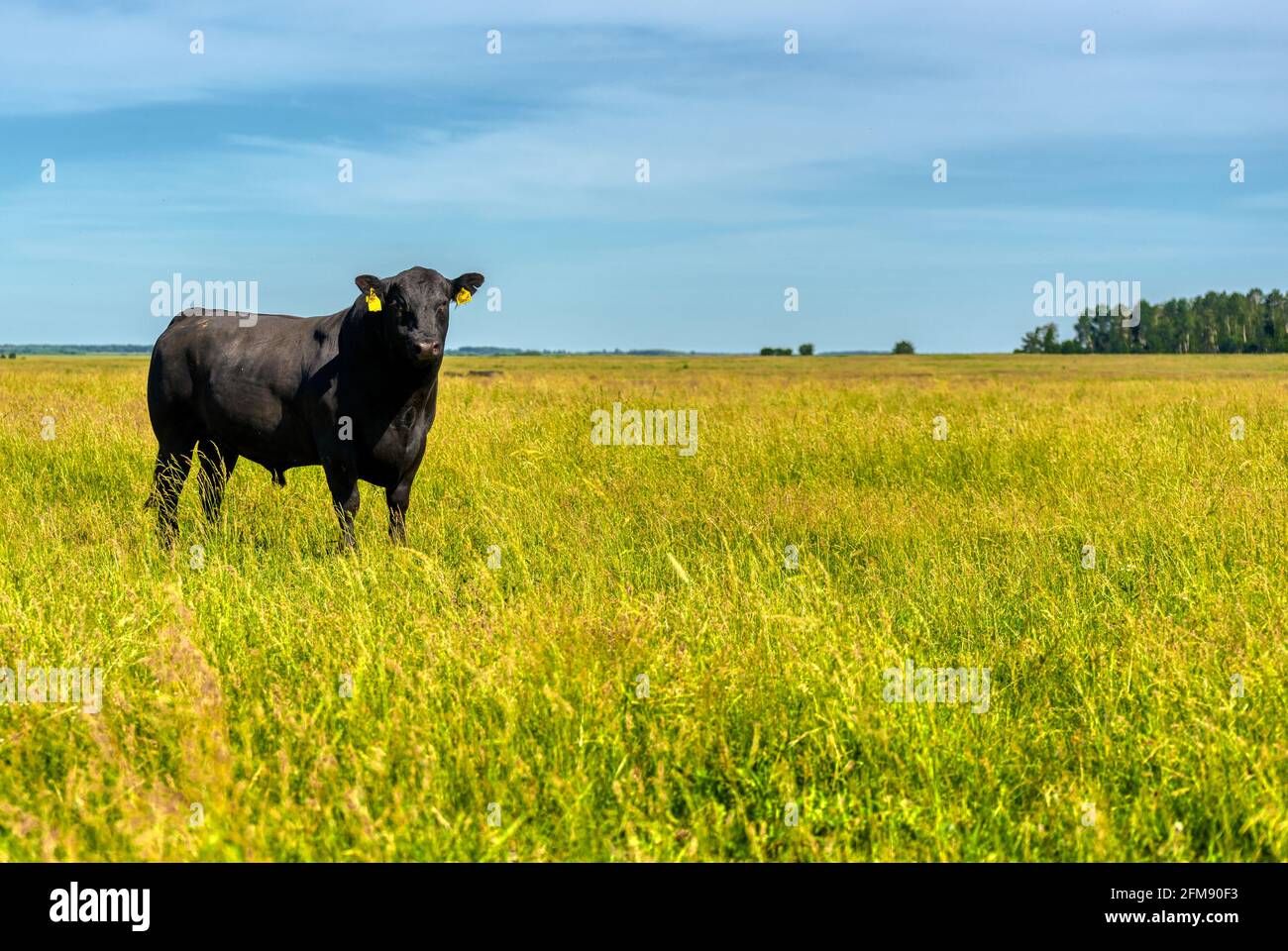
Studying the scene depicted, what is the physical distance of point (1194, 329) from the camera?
457ft

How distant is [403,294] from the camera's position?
7.10 metres

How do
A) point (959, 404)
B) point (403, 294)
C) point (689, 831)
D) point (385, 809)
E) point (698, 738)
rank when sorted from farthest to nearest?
point (959, 404)
point (403, 294)
point (698, 738)
point (689, 831)
point (385, 809)

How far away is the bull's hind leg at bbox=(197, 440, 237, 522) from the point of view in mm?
8438

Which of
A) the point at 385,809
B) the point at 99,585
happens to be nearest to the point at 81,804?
the point at 385,809

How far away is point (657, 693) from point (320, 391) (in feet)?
15.4

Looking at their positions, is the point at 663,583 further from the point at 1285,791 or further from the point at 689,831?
the point at 1285,791

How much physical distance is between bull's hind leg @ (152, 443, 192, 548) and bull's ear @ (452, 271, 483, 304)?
2930 millimetres

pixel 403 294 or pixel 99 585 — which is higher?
pixel 403 294

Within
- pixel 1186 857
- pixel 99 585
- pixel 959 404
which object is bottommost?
pixel 1186 857

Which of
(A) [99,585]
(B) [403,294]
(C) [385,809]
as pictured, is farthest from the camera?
(B) [403,294]

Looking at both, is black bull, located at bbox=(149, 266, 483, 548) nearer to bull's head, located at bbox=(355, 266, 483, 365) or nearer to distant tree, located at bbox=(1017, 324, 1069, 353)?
bull's head, located at bbox=(355, 266, 483, 365)

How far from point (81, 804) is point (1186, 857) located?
11.0 ft

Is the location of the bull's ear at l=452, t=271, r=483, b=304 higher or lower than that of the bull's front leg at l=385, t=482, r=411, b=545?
higher

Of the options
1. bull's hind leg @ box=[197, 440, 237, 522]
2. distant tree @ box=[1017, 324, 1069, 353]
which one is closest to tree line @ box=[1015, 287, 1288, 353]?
distant tree @ box=[1017, 324, 1069, 353]
